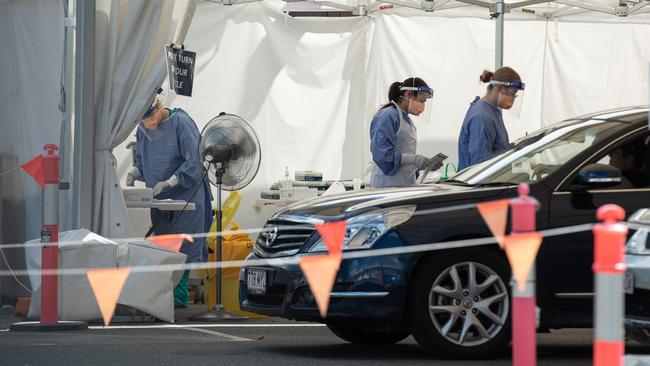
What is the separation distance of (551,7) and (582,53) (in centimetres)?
73

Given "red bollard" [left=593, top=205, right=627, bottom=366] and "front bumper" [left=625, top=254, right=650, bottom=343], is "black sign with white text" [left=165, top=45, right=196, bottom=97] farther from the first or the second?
"red bollard" [left=593, top=205, right=627, bottom=366]

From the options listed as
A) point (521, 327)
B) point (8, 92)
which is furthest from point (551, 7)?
point (521, 327)

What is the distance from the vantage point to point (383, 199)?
29.7ft

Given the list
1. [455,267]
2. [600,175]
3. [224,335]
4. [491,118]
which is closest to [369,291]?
[455,267]

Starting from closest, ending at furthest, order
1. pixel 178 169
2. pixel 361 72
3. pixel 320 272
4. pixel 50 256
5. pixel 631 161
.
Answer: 1. pixel 320 272
2. pixel 631 161
3. pixel 50 256
4. pixel 178 169
5. pixel 361 72

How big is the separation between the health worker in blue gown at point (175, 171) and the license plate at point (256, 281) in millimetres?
3823

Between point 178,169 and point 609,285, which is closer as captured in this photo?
point 609,285

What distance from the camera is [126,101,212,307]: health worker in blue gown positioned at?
13.4 m

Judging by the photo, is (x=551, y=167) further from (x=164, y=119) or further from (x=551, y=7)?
(x=551, y=7)

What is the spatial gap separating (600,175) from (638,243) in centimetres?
83

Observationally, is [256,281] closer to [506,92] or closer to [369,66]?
[506,92]

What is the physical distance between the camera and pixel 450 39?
727 inches

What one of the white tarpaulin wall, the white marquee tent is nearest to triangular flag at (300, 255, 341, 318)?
the white marquee tent

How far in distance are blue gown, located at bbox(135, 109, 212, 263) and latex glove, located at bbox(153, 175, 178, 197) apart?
0.07 m
